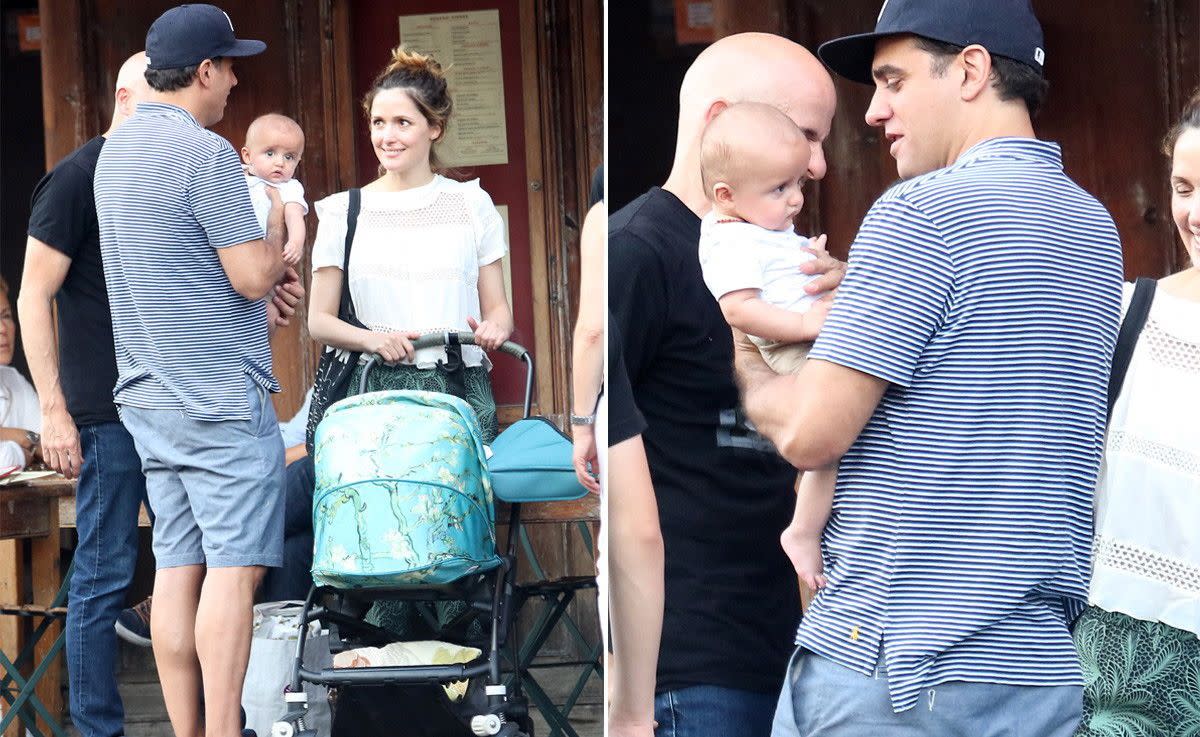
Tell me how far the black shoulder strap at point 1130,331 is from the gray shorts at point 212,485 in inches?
68.4

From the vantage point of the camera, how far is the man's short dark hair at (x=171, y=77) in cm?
290

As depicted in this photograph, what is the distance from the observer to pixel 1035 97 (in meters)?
1.38

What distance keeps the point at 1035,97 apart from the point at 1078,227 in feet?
0.54

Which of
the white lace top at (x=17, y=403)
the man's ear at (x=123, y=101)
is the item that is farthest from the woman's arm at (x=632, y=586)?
the white lace top at (x=17, y=403)

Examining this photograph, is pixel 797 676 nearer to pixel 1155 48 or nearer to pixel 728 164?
pixel 728 164

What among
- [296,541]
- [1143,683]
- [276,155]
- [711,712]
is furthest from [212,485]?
[1143,683]

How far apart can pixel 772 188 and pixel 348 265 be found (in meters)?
1.81

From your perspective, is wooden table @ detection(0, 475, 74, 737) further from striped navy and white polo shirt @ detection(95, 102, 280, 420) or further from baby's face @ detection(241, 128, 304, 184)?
baby's face @ detection(241, 128, 304, 184)

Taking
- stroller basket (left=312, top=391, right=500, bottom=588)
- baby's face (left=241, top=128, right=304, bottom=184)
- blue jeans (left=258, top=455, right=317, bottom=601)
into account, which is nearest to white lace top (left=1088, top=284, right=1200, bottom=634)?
stroller basket (left=312, top=391, right=500, bottom=588)

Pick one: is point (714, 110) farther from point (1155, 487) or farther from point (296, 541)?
point (296, 541)

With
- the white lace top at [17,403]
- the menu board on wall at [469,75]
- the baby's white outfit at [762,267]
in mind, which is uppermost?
the menu board on wall at [469,75]

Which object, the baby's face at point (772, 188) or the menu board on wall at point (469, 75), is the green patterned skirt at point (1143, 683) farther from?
the menu board on wall at point (469, 75)

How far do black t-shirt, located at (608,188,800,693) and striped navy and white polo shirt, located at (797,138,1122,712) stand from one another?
0.56ft

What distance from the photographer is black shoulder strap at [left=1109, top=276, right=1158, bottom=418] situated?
5.60 feet
